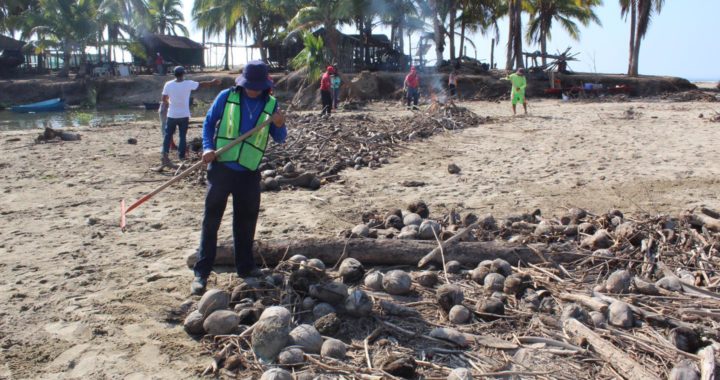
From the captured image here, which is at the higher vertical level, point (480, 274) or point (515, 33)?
point (515, 33)

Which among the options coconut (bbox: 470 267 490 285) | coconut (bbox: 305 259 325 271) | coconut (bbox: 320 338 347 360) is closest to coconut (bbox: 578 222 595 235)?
coconut (bbox: 470 267 490 285)

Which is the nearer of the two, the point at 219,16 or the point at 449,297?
the point at 449,297

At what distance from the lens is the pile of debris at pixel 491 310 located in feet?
10.7

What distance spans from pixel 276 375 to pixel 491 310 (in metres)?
1.57

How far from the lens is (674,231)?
16.7 ft

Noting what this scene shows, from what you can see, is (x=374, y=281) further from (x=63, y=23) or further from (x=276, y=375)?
(x=63, y=23)

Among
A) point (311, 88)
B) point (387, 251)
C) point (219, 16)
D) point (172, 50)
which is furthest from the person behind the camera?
point (172, 50)

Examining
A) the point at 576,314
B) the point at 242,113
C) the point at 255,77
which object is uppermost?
the point at 255,77

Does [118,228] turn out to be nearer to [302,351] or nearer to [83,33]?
[302,351]

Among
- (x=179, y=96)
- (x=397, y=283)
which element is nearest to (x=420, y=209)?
(x=397, y=283)

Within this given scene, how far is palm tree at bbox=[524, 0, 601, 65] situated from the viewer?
3381cm

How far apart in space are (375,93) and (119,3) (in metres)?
20.6

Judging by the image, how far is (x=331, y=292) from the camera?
3.96m

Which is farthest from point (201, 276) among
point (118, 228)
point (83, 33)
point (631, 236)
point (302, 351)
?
point (83, 33)
